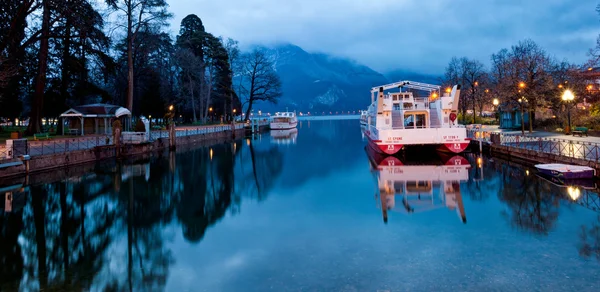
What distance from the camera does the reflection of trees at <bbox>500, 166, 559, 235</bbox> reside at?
478 inches

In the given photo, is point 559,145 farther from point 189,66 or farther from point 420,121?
point 189,66

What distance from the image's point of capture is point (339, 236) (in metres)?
11.5

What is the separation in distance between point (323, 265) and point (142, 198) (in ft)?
36.6

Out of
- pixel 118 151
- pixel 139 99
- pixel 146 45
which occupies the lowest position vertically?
pixel 118 151

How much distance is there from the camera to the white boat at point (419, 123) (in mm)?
27047

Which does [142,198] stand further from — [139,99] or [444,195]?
[139,99]

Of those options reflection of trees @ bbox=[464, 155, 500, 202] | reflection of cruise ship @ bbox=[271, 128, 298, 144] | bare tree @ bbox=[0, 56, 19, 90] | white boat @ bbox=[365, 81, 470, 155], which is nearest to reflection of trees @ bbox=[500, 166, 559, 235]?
reflection of trees @ bbox=[464, 155, 500, 202]

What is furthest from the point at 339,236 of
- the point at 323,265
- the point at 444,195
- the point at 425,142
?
the point at 425,142

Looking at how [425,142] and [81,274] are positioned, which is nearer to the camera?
[81,274]

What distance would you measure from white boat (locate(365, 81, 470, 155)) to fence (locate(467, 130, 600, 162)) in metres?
2.61

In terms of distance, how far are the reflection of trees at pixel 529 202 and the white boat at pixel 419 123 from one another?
7.07 m

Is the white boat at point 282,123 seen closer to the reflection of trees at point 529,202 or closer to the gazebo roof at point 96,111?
the gazebo roof at point 96,111

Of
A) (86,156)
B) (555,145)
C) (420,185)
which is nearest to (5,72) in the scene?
(86,156)

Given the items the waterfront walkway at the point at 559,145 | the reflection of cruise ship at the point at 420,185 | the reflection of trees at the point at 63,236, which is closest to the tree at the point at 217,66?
the reflection of cruise ship at the point at 420,185
